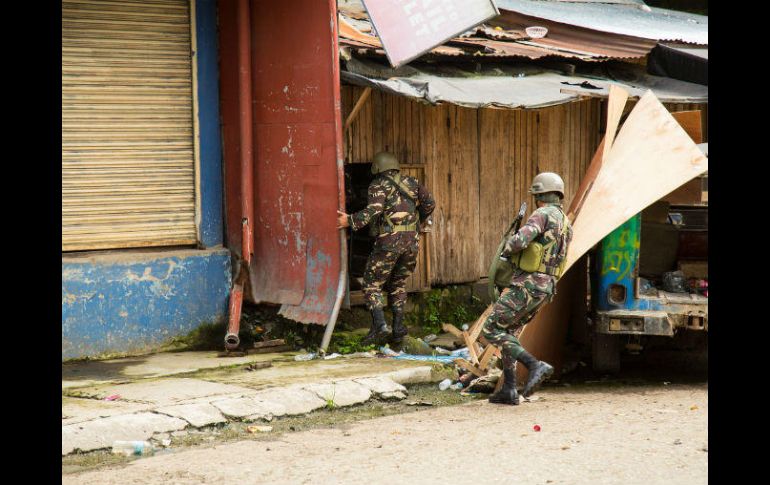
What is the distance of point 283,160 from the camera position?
977cm

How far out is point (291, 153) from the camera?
9711mm

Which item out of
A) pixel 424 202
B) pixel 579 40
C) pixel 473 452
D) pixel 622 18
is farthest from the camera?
pixel 622 18

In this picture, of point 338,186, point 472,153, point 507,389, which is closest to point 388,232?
point 338,186

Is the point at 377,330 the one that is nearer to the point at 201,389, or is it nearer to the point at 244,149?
the point at 244,149

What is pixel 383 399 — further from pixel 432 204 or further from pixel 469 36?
pixel 469 36

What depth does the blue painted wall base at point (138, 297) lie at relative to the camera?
9.02 metres

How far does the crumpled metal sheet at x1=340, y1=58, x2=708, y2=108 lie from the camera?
31.8 feet

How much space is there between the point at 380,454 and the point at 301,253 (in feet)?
12.0

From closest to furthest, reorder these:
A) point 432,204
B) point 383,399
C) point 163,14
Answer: point 383,399, point 163,14, point 432,204

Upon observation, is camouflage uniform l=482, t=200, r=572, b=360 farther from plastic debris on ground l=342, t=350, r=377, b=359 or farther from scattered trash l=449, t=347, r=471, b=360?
plastic debris on ground l=342, t=350, r=377, b=359

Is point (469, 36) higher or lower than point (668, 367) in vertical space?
higher

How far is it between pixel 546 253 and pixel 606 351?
4.92 feet

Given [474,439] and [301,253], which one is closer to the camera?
[474,439]

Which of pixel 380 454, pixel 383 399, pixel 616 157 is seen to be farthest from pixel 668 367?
pixel 380 454
